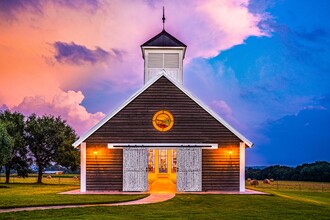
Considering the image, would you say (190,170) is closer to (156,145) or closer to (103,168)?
(156,145)

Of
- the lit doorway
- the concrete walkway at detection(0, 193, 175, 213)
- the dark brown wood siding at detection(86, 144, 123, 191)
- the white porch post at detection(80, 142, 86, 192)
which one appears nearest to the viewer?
the concrete walkway at detection(0, 193, 175, 213)

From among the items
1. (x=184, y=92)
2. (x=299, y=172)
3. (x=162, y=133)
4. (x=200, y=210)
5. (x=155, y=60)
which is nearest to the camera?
(x=200, y=210)

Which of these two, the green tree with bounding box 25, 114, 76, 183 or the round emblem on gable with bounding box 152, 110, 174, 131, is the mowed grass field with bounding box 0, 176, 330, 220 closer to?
the round emblem on gable with bounding box 152, 110, 174, 131

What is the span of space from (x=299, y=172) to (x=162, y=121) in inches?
1989

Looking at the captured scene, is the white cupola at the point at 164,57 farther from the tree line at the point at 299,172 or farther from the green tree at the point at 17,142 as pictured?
the tree line at the point at 299,172

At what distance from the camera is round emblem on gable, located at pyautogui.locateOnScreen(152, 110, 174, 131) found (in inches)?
1078

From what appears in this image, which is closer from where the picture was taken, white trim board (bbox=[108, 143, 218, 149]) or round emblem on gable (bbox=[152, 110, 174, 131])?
white trim board (bbox=[108, 143, 218, 149])

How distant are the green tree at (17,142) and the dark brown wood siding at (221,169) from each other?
23.3m

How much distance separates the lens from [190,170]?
89.9ft

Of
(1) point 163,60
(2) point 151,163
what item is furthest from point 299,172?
(1) point 163,60

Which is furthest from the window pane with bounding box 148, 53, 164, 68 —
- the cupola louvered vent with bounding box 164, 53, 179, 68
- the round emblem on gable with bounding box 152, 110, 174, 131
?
the round emblem on gable with bounding box 152, 110, 174, 131

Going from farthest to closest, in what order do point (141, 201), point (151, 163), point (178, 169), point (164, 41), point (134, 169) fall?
1. point (151, 163)
2. point (164, 41)
3. point (178, 169)
4. point (134, 169)
5. point (141, 201)

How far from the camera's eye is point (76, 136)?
47.1 metres

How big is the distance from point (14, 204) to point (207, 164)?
11.8m
